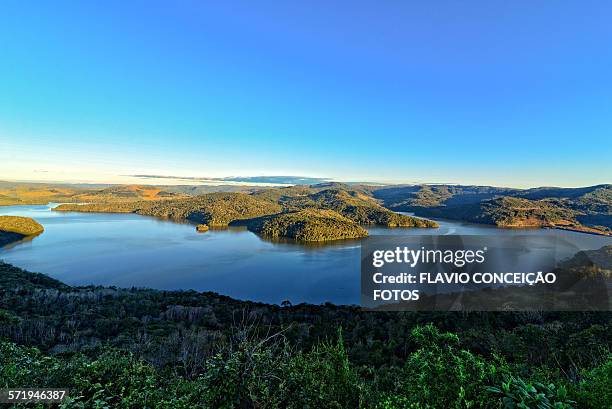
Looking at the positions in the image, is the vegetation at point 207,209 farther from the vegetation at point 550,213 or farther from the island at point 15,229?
the vegetation at point 550,213

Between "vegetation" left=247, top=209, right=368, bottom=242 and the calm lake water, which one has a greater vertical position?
"vegetation" left=247, top=209, right=368, bottom=242

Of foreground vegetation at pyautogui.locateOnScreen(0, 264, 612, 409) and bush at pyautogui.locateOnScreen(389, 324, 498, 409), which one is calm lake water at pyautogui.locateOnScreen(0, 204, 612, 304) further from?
bush at pyautogui.locateOnScreen(389, 324, 498, 409)

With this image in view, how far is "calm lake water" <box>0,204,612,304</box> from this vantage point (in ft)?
167

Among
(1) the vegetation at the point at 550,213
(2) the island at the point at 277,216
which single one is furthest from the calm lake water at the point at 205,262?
(1) the vegetation at the point at 550,213

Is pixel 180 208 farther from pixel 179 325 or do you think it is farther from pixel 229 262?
pixel 179 325

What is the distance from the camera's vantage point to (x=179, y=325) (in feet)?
88.9

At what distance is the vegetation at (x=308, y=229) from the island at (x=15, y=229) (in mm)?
64393

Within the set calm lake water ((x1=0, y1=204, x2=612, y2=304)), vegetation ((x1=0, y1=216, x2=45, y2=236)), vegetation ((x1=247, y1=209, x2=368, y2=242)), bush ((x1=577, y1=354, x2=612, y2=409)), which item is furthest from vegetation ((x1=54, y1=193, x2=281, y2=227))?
bush ((x1=577, y1=354, x2=612, y2=409))

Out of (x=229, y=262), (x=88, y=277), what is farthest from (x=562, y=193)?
(x=88, y=277)

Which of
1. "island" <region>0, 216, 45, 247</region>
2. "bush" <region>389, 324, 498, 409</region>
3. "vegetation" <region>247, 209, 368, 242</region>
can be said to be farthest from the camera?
"vegetation" <region>247, 209, 368, 242</region>

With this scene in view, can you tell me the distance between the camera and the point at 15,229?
285 ft

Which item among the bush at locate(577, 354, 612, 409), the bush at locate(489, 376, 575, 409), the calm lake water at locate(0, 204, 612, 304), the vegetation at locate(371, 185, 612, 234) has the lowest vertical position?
the calm lake water at locate(0, 204, 612, 304)

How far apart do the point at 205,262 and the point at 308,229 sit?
37.5 meters

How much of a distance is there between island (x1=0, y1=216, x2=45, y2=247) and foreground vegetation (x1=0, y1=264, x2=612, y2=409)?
47.9m
